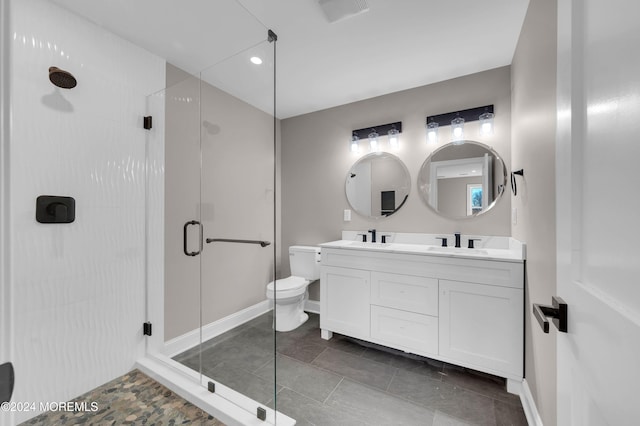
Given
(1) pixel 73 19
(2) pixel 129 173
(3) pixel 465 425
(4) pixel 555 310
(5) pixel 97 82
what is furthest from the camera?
(2) pixel 129 173

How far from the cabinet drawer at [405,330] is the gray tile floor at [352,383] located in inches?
5.9

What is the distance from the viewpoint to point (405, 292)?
6.65 ft

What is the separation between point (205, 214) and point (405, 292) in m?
1.67

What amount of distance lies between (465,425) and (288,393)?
1.06 meters

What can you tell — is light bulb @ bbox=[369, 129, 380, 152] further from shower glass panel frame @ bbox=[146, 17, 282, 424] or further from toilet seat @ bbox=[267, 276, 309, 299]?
toilet seat @ bbox=[267, 276, 309, 299]

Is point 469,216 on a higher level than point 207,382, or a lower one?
higher

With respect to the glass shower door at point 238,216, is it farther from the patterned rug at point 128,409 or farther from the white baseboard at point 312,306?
the white baseboard at point 312,306

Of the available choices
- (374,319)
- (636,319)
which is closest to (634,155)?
(636,319)

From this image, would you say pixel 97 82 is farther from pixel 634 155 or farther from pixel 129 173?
pixel 634 155

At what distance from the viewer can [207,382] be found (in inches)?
62.7

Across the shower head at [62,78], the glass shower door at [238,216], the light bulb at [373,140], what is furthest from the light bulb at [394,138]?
the shower head at [62,78]

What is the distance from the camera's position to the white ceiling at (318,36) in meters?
1.55

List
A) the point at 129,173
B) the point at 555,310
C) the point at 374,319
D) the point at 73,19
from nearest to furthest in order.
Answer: the point at 555,310 → the point at 73,19 → the point at 129,173 → the point at 374,319

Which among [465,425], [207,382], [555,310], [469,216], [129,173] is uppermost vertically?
[129,173]
